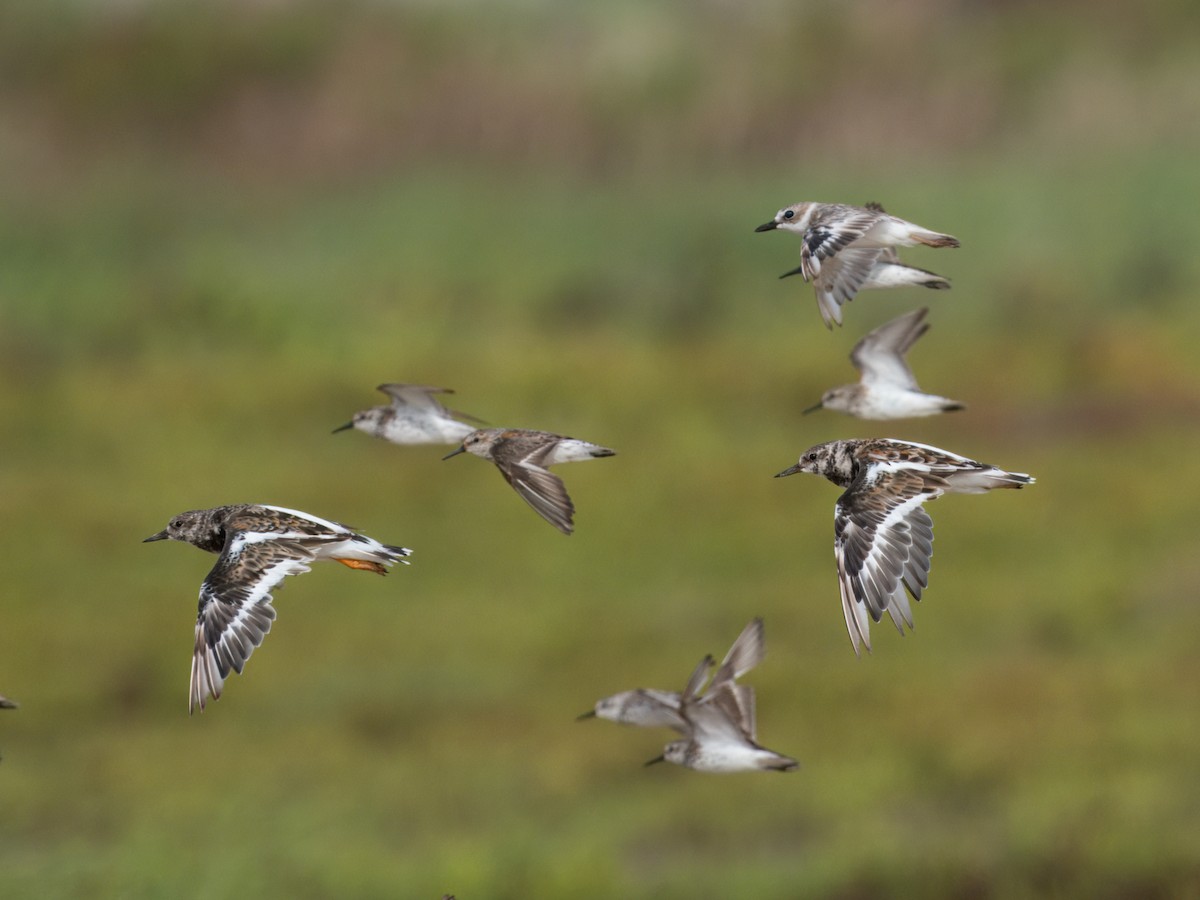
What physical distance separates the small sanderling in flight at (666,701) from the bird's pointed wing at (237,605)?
2348 millimetres

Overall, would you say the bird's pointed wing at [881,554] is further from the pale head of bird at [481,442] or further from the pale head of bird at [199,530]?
the pale head of bird at [199,530]

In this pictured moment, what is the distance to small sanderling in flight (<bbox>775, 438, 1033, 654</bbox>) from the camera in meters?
9.15

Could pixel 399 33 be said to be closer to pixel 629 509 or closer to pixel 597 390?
pixel 597 390

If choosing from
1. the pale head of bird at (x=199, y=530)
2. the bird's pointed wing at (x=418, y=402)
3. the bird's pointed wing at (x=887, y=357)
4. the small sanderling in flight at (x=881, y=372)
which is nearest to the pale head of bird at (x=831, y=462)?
the small sanderling in flight at (x=881, y=372)

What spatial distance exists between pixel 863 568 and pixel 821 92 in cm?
2608

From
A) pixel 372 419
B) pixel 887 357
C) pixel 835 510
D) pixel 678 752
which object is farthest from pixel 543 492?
pixel 678 752

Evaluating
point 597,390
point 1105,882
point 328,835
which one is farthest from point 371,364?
point 1105,882

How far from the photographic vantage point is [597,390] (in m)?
29.4

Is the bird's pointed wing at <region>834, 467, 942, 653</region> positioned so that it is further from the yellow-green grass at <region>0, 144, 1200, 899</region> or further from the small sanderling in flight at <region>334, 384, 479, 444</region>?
the yellow-green grass at <region>0, 144, 1200, 899</region>

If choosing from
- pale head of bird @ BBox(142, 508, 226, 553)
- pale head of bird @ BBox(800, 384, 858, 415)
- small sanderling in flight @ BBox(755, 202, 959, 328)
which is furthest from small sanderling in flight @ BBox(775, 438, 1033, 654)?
pale head of bird @ BBox(142, 508, 226, 553)

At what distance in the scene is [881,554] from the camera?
920cm

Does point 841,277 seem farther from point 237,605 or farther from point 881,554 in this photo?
point 237,605

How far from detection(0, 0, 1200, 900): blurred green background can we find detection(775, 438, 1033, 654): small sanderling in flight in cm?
814

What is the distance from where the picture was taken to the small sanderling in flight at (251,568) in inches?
369
